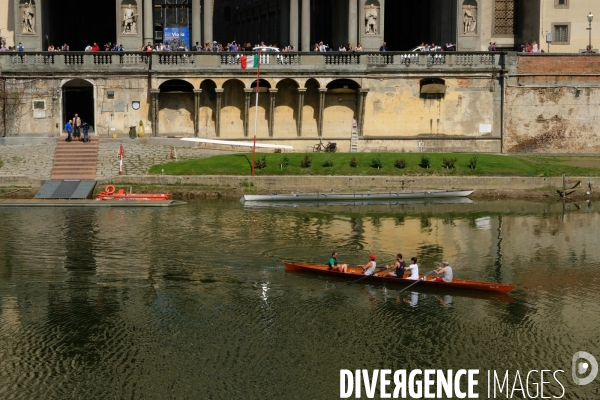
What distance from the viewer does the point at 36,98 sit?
65688 millimetres

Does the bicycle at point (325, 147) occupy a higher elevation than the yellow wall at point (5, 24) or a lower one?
lower

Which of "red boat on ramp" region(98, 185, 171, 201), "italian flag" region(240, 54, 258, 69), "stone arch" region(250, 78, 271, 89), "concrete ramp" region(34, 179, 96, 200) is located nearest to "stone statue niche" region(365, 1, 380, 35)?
"stone arch" region(250, 78, 271, 89)

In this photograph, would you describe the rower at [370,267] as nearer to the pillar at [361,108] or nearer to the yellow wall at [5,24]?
the pillar at [361,108]

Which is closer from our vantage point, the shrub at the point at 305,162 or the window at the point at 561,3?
the shrub at the point at 305,162

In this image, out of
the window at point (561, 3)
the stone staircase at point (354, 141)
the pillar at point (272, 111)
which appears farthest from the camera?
the window at point (561, 3)

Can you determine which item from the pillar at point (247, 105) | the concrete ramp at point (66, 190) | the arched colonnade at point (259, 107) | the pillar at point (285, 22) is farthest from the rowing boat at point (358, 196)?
the pillar at point (285, 22)

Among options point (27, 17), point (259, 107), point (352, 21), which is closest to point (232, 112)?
point (259, 107)

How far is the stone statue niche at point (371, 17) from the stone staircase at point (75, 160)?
22.3 metres

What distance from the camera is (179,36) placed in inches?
2904

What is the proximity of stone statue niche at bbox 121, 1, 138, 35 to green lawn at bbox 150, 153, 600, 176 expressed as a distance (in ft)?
45.1

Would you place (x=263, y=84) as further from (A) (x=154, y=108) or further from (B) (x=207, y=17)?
(B) (x=207, y=17)

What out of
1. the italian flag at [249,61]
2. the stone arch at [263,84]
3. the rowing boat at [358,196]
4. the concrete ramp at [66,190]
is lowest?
the rowing boat at [358,196]

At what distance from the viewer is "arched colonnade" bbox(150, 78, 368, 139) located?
2650 inches

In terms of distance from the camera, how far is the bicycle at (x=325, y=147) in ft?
222
